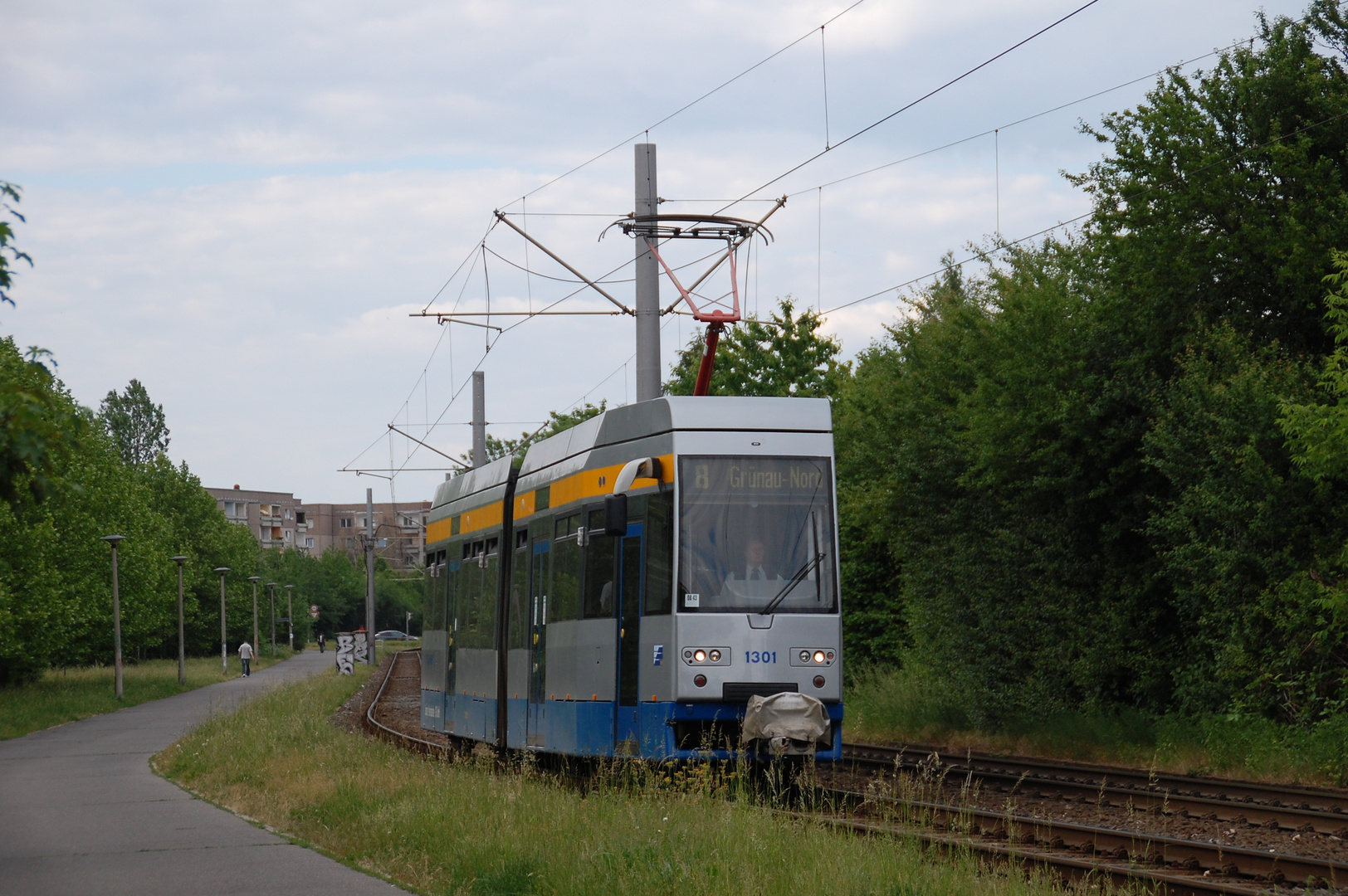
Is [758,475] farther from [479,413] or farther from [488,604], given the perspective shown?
[479,413]

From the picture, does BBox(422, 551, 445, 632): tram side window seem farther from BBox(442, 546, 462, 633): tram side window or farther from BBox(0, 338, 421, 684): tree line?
BBox(0, 338, 421, 684): tree line

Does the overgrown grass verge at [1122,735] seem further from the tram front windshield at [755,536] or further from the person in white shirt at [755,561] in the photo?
the person in white shirt at [755,561]

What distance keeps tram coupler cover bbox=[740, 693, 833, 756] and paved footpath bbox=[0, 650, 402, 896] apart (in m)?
3.41

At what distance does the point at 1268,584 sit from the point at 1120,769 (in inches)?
101

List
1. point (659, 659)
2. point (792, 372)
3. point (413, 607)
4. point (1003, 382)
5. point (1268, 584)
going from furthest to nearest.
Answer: point (413, 607), point (792, 372), point (1003, 382), point (1268, 584), point (659, 659)

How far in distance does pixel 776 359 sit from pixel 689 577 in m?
32.3

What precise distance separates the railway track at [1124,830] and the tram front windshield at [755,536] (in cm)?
169

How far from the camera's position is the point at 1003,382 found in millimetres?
20906

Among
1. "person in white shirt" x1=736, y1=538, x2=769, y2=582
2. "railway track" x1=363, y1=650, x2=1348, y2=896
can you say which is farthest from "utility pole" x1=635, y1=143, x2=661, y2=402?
"person in white shirt" x1=736, y1=538, x2=769, y2=582

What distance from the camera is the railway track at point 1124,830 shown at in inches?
349

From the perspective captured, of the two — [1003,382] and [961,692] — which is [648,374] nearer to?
[1003,382]

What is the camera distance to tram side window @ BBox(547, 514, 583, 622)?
46.6 feet

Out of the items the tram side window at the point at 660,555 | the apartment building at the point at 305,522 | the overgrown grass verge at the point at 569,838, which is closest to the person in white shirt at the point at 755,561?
the tram side window at the point at 660,555

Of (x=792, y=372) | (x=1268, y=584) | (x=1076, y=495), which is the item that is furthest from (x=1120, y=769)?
(x=792, y=372)
